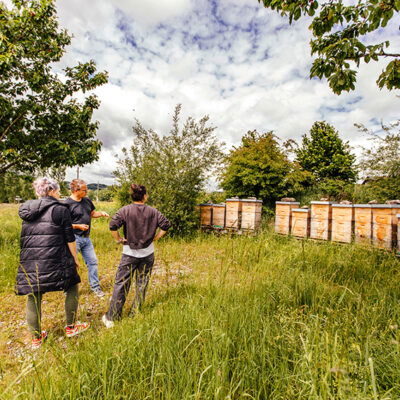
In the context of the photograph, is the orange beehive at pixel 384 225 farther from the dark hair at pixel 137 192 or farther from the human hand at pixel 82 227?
the human hand at pixel 82 227

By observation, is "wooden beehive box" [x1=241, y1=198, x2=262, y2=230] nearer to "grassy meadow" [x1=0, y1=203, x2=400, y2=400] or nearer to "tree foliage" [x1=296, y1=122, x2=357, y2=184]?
"grassy meadow" [x1=0, y1=203, x2=400, y2=400]

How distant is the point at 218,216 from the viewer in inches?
304

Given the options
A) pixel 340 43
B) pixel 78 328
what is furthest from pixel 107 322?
pixel 340 43

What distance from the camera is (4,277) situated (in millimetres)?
4828

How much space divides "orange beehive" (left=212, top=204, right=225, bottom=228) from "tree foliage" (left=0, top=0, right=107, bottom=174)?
416 centimetres

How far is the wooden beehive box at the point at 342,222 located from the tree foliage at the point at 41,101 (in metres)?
6.78

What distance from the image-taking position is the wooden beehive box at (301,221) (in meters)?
6.00

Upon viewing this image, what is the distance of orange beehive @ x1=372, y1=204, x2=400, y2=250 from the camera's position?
468cm

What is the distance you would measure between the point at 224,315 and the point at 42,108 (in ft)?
23.0

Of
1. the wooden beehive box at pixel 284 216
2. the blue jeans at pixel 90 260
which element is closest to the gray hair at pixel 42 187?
the blue jeans at pixel 90 260

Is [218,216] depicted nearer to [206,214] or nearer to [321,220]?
[206,214]

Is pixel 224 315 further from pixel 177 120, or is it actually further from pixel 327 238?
pixel 177 120

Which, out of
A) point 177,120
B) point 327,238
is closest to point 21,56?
point 177,120

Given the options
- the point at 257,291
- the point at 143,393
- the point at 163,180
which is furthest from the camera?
the point at 163,180
